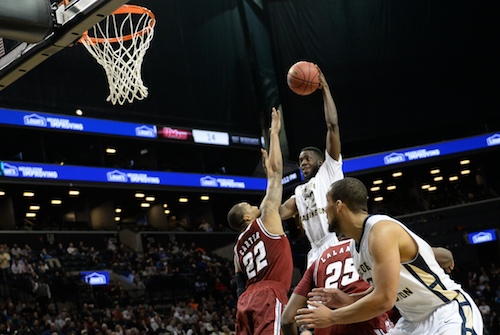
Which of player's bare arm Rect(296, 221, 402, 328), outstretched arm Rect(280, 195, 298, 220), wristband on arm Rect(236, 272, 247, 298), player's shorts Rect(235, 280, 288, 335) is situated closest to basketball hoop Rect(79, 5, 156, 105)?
outstretched arm Rect(280, 195, 298, 220)

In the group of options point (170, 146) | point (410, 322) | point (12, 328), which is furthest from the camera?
point (170, 146)

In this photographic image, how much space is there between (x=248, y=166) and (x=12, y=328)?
18059mm

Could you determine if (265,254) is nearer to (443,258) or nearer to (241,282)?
(241,282)

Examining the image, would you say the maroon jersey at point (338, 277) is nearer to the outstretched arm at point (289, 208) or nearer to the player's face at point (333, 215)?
the player's face at point (333, 215)

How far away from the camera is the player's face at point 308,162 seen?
7.08 meters

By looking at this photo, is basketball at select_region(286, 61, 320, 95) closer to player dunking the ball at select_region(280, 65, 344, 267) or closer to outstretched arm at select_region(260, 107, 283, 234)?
player dunking the ball at select_region(280, 65, 344, 267)

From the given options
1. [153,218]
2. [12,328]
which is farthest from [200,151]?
[12,328]

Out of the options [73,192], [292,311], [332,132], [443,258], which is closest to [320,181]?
[332,132]

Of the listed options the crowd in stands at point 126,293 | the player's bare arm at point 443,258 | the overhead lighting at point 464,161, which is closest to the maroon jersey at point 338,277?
the player's bare arm at point 443,258

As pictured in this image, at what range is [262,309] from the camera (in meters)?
6.58

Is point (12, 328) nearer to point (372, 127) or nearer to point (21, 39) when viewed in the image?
point (21, 39)

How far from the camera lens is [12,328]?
16.2 m

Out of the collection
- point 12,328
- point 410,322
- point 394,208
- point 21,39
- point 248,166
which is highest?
point 248,166

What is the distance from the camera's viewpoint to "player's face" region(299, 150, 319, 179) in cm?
708
